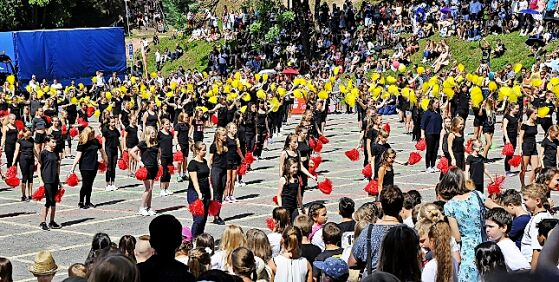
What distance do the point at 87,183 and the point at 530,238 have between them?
10944 millimetres

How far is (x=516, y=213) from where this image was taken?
9312 millimetres

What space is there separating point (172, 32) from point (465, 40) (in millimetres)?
24627

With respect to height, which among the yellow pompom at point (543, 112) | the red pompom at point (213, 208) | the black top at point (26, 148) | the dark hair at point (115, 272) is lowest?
the red pompom at point (213, 208)

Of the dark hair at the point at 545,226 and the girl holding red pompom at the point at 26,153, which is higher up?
the dark hair at the point at 545,226

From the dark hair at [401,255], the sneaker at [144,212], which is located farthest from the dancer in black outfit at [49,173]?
the dark hair at [401,255]

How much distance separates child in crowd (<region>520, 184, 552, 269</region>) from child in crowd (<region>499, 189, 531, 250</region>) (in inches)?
3.6

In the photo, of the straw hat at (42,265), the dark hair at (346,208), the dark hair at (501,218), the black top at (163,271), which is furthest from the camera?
the dark hair at (346,208)

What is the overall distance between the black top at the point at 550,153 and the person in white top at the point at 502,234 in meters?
8.52

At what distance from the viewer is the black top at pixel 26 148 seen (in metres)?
18.4

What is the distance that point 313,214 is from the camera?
33.1ft

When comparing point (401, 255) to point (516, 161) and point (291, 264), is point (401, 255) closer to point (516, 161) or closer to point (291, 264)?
point (291, 264)

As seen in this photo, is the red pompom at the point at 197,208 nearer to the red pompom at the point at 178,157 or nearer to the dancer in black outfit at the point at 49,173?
the dancer in black outfit at the point at 49,173

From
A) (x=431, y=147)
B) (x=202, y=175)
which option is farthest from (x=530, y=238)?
(x=431, y=147)

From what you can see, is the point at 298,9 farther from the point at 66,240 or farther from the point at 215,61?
the point at 66,240
